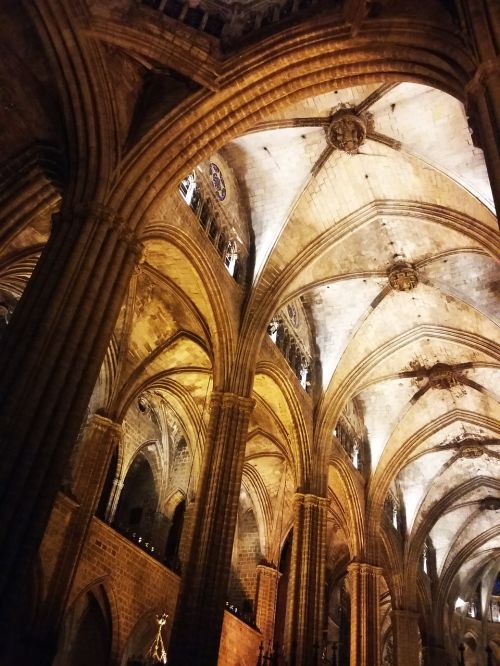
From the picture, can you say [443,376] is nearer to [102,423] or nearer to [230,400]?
[230,400]

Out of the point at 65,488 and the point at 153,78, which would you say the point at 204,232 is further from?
the point at 65,488

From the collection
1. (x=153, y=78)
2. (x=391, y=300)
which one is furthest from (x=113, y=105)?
(x=391, y=300)

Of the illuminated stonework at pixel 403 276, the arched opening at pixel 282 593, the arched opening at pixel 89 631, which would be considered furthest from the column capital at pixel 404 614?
the illuminated stonework at pixel 403 276

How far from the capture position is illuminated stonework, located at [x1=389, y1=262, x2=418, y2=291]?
17.5 m

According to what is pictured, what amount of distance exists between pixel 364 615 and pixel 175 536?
6.09 metres

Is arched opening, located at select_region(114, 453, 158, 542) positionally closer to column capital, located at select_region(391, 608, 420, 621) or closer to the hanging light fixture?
the hanging light fixture

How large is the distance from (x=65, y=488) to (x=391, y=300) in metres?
10.2

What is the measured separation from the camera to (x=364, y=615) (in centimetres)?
1944

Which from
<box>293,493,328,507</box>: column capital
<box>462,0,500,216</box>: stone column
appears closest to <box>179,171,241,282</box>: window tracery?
<box>293,493,328,507</box>: column capital

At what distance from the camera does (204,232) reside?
14.3m

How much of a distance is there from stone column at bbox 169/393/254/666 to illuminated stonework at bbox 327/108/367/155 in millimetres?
5960

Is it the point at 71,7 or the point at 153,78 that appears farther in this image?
the point at 153,78

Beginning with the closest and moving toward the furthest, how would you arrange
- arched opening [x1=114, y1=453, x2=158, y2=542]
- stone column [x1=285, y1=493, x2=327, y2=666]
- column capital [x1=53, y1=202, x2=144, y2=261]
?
1. column capital [x1=53, y1=202, x2=144, y2=261]
2. stone column [x1=285, y1=493, x2=327, y2=666]
3. arched opening [x1=114, y1=453, x2=158, y2=542]

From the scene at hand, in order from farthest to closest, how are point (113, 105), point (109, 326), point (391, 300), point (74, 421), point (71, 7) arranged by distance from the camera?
point (391, 300) → point (113, 105) → point (71, 7) → point (109, 326) → point (74, 421)
